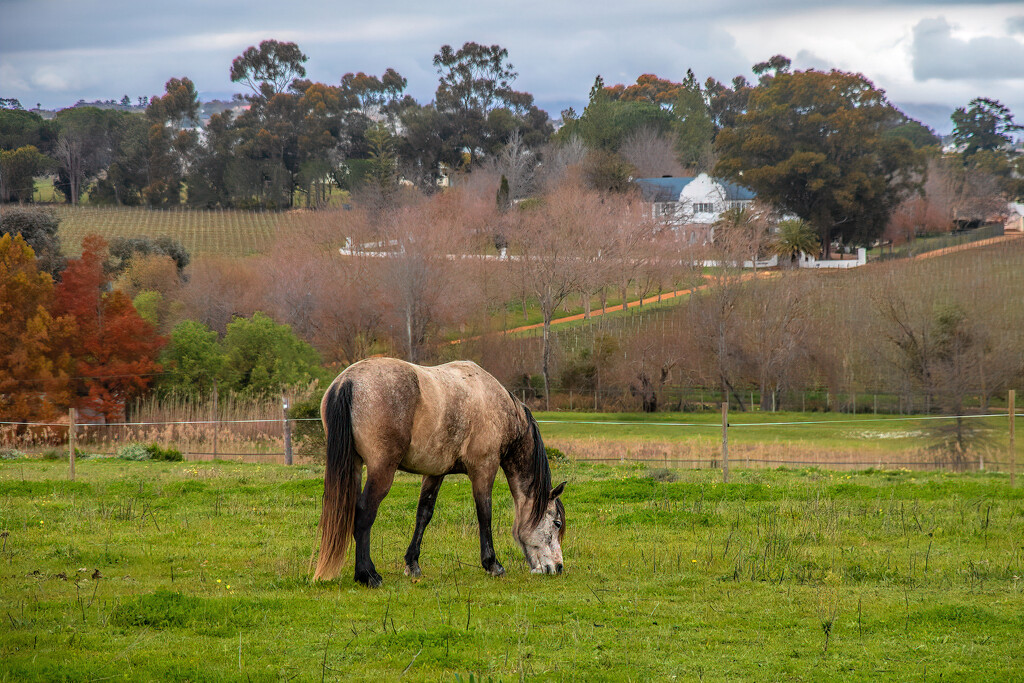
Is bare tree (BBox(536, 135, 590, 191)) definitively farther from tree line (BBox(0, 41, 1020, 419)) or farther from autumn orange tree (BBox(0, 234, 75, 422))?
autumn orange tree (BBox(0, 234, 75, 422))

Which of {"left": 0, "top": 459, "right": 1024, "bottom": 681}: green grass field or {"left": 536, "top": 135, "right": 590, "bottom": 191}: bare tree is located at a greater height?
{"left": 536, "top": 135, "right": 590, "bottom": 191}: bare tree

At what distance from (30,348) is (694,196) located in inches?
2357

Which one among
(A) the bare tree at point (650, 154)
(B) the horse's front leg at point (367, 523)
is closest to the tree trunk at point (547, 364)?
(B) the horse's front leg at point (367, 523)

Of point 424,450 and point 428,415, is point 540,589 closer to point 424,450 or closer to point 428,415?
point 424,450

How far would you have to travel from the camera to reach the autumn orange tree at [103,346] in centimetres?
2761

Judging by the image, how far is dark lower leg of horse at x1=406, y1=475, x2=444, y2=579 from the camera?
826cm

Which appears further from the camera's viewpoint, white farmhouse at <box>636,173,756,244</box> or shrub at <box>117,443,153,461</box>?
white farmhouse at <box>636,173,756,244</box>

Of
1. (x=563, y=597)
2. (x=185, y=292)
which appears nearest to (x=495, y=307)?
(x=185, y=292)

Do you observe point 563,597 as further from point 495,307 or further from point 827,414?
point 495,307

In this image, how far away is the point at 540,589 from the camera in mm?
7746

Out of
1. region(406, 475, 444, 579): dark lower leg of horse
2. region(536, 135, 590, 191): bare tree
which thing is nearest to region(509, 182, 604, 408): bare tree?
region(536, 135, 590, 191): bare tree

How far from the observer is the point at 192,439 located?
73.4 ft

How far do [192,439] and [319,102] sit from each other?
82109 millimetres

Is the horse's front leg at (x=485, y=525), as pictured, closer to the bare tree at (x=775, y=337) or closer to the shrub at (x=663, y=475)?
the shrub at (x=663, y=475)
